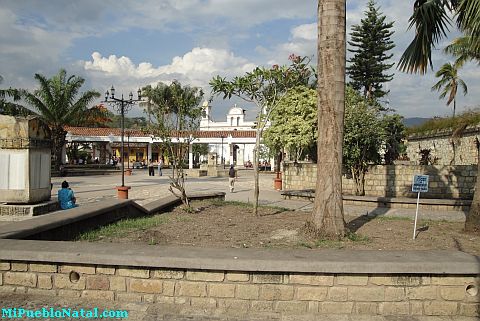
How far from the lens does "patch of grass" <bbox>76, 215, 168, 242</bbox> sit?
6141 millimetres

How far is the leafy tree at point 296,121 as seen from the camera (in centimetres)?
1931

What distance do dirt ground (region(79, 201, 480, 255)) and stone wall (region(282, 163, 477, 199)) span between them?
22.3 feet

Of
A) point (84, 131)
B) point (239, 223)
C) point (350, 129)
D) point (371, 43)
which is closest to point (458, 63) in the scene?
point (371, 43)

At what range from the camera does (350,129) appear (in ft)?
47.7

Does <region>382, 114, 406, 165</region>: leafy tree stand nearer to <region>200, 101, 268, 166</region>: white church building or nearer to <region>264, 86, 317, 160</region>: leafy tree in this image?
<region>264, 86, 317, 160</region>: leafy tree

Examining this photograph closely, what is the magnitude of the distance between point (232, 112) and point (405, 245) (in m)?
60.5

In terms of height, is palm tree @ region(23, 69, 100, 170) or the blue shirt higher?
palm tree @ region(23, 69, 100, 170)

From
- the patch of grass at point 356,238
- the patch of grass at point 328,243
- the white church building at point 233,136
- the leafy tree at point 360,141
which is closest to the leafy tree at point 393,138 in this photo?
the leafy tree at point 360,141

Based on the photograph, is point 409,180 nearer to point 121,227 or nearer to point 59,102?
point 121,227

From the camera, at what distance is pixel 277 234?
6570 millimetres

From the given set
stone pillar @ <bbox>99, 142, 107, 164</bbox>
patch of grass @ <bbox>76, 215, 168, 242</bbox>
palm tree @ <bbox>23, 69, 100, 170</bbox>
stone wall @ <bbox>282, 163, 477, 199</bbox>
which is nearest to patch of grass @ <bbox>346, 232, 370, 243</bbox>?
patch of grass @ <bbox>76, 215, 168, 242</bbox>

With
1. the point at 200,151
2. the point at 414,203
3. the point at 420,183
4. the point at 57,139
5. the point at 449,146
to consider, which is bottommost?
the point at 414,203

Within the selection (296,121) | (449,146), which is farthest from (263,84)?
(449,146)

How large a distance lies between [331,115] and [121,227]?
164 inches
